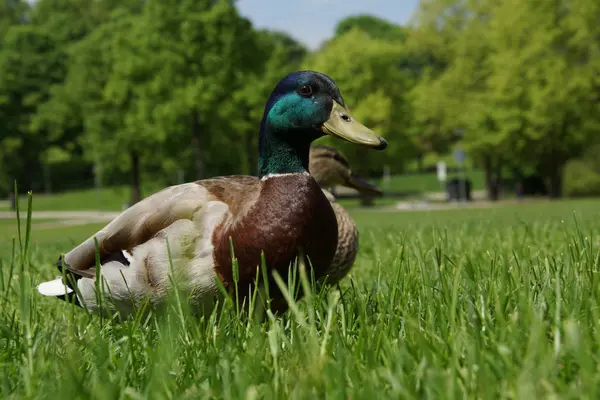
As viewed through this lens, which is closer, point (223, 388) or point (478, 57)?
point (223, 388)

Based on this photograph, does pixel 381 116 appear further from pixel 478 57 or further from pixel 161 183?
pixel 161 183

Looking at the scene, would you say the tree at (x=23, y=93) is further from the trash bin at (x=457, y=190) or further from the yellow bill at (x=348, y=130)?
the yellow bill at (x=348, y=130)

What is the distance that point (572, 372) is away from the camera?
56.9 inches

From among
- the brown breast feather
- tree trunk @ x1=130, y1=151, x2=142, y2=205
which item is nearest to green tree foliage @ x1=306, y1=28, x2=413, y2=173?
tree trunk @ x1=130, y1=151, x2=142, y2=205

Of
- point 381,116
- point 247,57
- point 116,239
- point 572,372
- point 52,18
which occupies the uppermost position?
point 52,18

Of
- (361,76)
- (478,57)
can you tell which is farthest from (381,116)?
(478,57)

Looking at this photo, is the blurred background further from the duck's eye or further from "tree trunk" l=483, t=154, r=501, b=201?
the duck's eye

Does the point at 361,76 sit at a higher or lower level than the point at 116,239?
higher

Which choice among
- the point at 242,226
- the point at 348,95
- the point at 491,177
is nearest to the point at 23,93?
the point at 348,95

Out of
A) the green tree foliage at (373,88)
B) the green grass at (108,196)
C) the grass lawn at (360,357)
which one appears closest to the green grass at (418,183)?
the green grass at (108,196)

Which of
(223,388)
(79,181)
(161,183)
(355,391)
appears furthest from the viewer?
(79,181)

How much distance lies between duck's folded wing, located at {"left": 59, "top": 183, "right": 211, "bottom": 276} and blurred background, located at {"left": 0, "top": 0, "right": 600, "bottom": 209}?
76.2ft

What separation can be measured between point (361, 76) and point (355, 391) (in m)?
33.8

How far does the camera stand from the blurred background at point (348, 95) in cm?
2636
